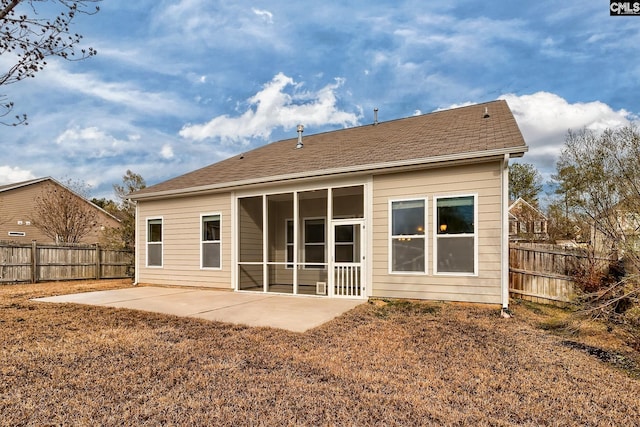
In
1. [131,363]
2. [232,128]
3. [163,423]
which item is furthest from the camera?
[232,128]

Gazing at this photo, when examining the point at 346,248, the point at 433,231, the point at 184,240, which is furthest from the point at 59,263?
the point at 433,231

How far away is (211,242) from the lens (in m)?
10.2

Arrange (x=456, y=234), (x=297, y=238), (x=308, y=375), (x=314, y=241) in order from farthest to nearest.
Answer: (x=314, y=241) → (x=297, y=238) → (x=456, y=234) → (x=308, y=375)

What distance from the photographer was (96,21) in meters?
5.43

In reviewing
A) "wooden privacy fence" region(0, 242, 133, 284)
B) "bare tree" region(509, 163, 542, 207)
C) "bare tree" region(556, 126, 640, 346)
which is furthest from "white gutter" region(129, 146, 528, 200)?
"bare tree" region(509, 163, 542, 207)

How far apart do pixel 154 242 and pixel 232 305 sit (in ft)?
17.2

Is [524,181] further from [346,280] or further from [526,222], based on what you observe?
[346,280]

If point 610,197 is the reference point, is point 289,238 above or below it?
below

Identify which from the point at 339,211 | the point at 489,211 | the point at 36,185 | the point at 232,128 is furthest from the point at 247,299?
the point at 36,185

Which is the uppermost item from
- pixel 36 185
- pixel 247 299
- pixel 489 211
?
pixel 36 185

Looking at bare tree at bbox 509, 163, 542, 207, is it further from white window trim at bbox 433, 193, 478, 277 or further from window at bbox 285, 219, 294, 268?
white window trim at bbox 433, 193, 478, 277

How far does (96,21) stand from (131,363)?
495cm

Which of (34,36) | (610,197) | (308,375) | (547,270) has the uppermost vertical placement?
(34,36)

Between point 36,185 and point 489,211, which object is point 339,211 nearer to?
point 489,211
